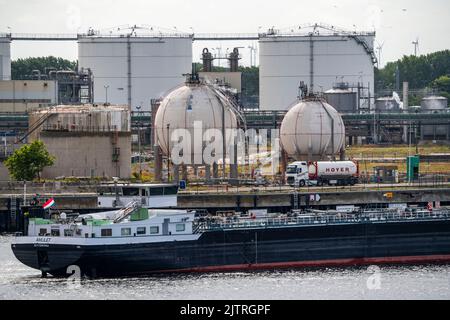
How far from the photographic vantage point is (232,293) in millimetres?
80250

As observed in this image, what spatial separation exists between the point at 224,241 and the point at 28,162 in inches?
1376

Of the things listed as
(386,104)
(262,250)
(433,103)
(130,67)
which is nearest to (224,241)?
(262,250)

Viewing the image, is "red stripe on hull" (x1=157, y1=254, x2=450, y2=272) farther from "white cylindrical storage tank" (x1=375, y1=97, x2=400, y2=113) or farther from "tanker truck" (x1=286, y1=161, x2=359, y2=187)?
"white cylindrical storage tank" (x1=375, y1=97, x2=400, y2=113)

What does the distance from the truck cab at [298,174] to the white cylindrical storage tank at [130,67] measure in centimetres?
5612

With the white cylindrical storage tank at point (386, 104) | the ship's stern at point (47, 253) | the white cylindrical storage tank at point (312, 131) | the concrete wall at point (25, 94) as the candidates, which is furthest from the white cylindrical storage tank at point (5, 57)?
the ship's stern at point (47, 253)

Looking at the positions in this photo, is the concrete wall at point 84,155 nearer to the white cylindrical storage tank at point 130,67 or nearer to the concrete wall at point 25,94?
the concrete wall at point 25,94

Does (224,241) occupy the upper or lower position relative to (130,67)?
lower

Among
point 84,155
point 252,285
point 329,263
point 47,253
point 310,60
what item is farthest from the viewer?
point 310,60

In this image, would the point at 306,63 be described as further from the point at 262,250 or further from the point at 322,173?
the point at 262,250

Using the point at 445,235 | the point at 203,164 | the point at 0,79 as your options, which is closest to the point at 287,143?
the point at 203,164

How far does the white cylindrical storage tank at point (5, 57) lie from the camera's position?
182m

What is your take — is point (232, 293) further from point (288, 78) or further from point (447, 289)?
point (288, 78)

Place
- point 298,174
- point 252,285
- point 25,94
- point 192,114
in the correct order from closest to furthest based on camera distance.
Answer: point 252,285
point 298,174
point 192,114
point 25,94

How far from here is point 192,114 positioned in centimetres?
11862
